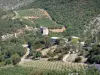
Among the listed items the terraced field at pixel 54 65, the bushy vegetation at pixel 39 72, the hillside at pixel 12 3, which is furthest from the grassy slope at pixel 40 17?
the bushy vegetation at pixel 39 72

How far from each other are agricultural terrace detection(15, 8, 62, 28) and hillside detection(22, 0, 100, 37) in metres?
1.61

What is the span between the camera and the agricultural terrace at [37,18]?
78.2 m

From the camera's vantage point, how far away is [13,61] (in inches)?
1972

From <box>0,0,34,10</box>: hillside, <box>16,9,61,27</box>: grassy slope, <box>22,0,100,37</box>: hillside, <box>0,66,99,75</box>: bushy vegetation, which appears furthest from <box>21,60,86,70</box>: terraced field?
A: <box>0,0,34,10</box>: hillside

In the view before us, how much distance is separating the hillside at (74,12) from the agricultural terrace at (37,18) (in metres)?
1.61

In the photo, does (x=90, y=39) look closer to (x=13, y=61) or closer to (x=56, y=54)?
(x=56, y=54)

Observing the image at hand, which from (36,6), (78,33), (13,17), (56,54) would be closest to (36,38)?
(78,33)

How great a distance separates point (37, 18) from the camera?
82.8m

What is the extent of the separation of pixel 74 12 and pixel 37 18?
9222mm

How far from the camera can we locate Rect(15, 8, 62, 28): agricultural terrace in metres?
78.2

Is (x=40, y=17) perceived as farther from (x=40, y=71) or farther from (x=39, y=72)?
(x=39, y=72)

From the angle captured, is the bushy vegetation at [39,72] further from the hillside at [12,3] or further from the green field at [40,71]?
the hillside at [12,3]

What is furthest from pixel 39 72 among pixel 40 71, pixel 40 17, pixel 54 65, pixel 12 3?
pixel 12 3

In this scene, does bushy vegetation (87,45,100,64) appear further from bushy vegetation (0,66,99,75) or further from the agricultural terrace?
the agricultural terrace
